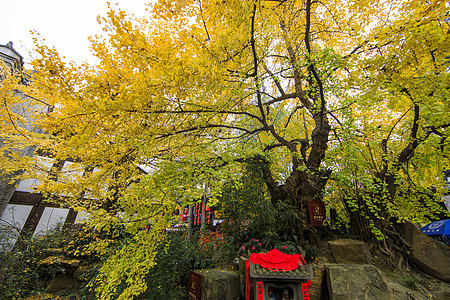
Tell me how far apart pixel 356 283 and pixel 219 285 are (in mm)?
3178

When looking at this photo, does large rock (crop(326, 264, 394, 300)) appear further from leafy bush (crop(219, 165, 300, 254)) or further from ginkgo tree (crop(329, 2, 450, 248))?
leafy bush (crop(219, 165, 300, 254))

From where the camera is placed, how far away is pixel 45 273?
264 inches

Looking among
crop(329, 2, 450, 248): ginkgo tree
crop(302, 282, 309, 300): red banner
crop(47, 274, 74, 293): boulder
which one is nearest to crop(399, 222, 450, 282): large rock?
crop(329, 2, 450, 248): ginkgo tree

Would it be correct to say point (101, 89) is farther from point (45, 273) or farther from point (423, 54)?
point (45, 273)

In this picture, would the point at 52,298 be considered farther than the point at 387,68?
Yes

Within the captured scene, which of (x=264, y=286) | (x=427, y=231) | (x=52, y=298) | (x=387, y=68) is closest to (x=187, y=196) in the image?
(x=264, y=286)

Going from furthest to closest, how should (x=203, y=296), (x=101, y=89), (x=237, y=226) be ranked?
(x=237, y=226)
(x=203, y=296)
(x=101, y=89)

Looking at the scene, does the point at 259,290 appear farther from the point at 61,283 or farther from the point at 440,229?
the point at 440,229

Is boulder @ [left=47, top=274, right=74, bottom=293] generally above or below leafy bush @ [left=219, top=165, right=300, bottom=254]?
below

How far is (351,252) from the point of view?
505 cm

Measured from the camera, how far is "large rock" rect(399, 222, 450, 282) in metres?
4.74

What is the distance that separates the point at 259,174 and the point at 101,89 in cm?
567

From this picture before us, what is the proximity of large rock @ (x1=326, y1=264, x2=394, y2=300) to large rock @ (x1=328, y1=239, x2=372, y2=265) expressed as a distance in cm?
77

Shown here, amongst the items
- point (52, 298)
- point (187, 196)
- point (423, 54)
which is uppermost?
point (423, 54)
